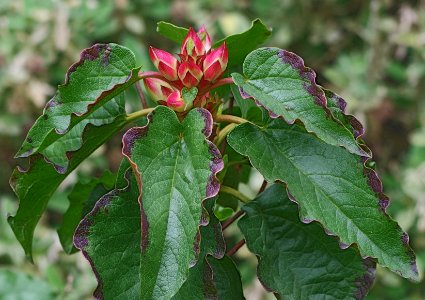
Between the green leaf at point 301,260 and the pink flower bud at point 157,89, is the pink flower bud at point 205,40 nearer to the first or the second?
the pink flower bud at point 157,89

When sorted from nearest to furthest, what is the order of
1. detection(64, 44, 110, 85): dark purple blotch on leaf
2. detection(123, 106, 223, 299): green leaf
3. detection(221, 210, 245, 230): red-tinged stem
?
detection(123, 106, 223, 299): green leaf
detection(64, 44, 110, 85): dark purple blotch on leaf
detection(221, 210, 245, 230): red-tinged stem

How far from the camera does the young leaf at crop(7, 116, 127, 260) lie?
2.47ft

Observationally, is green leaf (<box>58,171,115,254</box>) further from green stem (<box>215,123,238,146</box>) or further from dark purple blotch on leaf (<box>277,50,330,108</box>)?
dark purple blotch on leaf (<box>277,50,330,108</box>)

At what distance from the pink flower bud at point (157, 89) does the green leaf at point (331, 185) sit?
97 millimetres

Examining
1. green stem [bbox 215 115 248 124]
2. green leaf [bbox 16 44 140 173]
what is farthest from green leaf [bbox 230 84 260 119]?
green leaf [bbox 16 44 140 173]

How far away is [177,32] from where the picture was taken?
0.83 m

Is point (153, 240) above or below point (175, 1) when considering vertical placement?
above

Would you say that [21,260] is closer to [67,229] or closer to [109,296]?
[67,229]

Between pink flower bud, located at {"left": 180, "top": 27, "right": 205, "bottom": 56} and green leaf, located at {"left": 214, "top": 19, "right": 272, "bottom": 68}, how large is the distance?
0.03 m

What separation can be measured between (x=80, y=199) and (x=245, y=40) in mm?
292

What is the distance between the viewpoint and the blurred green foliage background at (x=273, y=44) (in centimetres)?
209

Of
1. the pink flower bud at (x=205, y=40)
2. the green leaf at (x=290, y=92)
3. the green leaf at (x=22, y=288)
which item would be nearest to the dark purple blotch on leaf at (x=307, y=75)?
the green leaf at (x=290, y=92)

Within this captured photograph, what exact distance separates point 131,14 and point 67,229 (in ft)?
Answer: 5.48

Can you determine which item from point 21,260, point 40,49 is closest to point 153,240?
point 21,260
